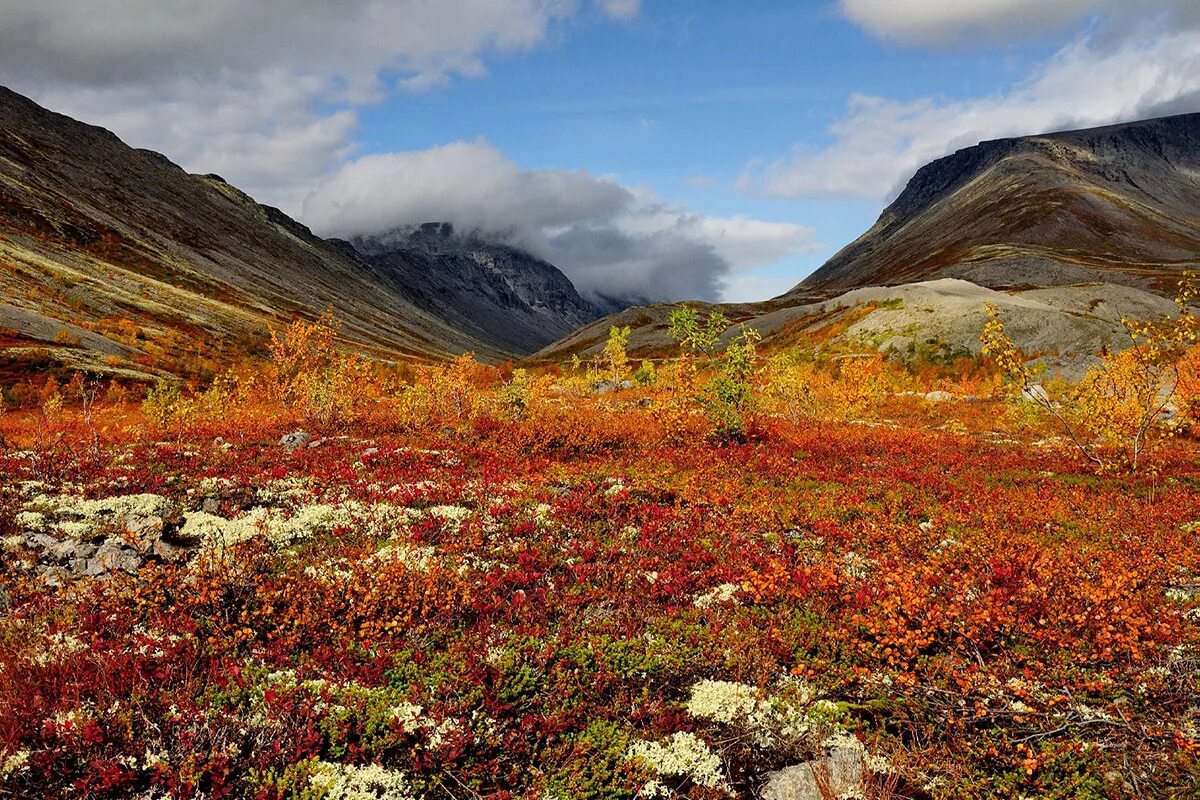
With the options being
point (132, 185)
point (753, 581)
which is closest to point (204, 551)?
point (753, 581)

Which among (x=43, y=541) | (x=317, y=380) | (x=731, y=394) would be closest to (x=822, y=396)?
(x=731, y=394)

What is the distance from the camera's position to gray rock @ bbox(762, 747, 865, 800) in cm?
666

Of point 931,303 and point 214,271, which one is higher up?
point 214,271

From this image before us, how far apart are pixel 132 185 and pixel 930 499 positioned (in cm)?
25412

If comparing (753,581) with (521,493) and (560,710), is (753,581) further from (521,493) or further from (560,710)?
(521,493)

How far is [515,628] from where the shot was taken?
927 cm

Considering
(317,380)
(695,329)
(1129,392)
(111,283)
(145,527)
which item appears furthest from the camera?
(111,283)

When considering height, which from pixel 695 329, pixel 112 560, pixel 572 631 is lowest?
pixel 572 631

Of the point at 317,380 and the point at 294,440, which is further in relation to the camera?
the point at 317,380

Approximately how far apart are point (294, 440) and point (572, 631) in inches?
628

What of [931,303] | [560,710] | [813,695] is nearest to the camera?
[560,710]

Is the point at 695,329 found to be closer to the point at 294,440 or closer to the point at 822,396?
the point at 294,440

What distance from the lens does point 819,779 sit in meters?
6.71

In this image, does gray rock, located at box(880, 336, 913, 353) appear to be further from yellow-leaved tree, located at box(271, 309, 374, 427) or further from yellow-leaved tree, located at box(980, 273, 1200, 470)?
yellow-leaved tree, located at box(271, 309, 374, 427)
